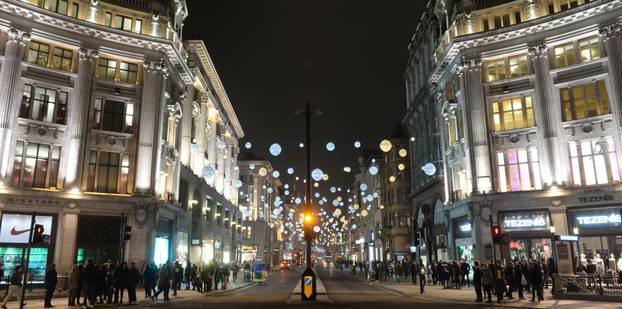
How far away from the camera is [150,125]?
35.5 m

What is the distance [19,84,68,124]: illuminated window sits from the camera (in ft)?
103

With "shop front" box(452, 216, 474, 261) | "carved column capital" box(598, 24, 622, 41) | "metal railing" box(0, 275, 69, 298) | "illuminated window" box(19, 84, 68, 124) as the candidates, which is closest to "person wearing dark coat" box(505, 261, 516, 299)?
"shop front" box(452, 216, 474, 261)

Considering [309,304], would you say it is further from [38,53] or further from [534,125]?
[38,53]

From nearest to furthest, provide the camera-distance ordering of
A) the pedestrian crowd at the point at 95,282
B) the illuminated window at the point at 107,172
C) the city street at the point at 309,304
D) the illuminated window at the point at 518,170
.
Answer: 1. the pedestrian crowd at the point at 95,282
2. the city street at the point at 309,304
3. the illuminated window at the point at 107,172
4. the illuminated window at the point at 518,170

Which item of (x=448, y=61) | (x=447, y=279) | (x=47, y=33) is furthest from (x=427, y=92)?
(x=47, y=33)

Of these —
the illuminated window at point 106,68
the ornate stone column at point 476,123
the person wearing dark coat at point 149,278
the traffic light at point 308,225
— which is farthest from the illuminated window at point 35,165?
the ornate stone column at point 476,123

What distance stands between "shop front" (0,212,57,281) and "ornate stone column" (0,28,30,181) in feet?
9.11

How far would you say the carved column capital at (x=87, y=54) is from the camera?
33.6 m

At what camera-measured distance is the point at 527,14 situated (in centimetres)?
3528

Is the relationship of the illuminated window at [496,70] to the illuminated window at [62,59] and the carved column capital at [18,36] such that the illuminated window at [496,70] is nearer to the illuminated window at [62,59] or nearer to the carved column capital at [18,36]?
the illuminated window at [62,59]

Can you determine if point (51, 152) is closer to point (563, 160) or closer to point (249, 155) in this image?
point (563, 160)

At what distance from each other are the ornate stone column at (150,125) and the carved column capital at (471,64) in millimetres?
23299

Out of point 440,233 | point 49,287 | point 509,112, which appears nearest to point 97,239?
point 49,287

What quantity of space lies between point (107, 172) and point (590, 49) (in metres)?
34.7
